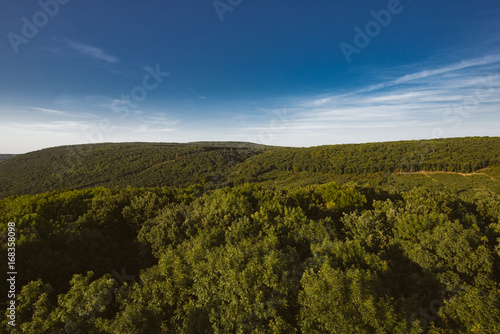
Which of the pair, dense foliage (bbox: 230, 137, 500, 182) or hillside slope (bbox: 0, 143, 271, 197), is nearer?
dense foliage (bbox: 230, 137, 500, 182)

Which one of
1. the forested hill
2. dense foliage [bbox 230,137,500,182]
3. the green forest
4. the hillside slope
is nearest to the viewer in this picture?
the green forest

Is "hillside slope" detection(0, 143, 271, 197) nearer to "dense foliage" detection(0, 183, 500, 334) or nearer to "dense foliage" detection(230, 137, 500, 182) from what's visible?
"dense foliage" detection(230, 137, 500, 182)

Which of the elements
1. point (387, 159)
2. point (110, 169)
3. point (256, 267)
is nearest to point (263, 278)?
point (256, 267)

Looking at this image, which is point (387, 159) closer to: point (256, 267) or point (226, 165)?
point (226, 165)

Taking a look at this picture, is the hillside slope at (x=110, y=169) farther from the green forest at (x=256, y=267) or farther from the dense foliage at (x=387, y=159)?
the green forest at (x=256, y=267)

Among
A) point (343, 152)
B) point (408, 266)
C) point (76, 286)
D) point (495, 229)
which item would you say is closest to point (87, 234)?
point (76, 286)

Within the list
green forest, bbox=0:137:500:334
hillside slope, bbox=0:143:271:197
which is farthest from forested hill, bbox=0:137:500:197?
green forest, bbox=0:137:500:334

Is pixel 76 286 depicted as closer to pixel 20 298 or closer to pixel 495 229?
pixel 20 298
